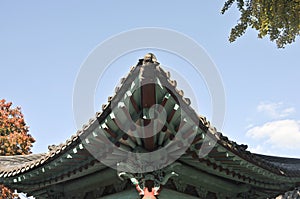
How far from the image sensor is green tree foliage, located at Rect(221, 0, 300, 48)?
25.6 feet

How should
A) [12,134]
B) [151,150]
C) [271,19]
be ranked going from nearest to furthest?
[151,150], [271,19], [12,134]

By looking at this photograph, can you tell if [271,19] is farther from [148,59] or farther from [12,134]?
[12,134]

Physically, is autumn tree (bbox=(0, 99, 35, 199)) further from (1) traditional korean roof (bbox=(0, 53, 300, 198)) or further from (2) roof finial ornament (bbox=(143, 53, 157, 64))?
(2) roof finial ornament (bbox=(143, 53, 157, 64))

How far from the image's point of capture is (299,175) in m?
7.41

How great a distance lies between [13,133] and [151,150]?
20.5 metres

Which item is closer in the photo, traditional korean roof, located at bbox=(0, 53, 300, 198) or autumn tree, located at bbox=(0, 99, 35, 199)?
traditional korean roof, located at bbox=(0, 53, 300, 198)

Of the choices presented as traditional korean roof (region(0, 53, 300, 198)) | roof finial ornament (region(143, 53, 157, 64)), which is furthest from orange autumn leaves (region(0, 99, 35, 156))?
roof finial ornament (region(143, 53, 157, 64))

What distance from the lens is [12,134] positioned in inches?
941

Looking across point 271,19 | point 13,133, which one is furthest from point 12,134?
point 271,19

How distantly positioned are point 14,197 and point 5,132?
163 inches

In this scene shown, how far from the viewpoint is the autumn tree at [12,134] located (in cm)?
2319

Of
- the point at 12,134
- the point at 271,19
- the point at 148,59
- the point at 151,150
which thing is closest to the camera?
the point at 148,59

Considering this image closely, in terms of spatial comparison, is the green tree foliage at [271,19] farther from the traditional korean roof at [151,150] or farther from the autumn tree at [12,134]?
the autumn tree at [12,134]

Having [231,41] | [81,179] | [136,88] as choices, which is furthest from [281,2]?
[81,179]
